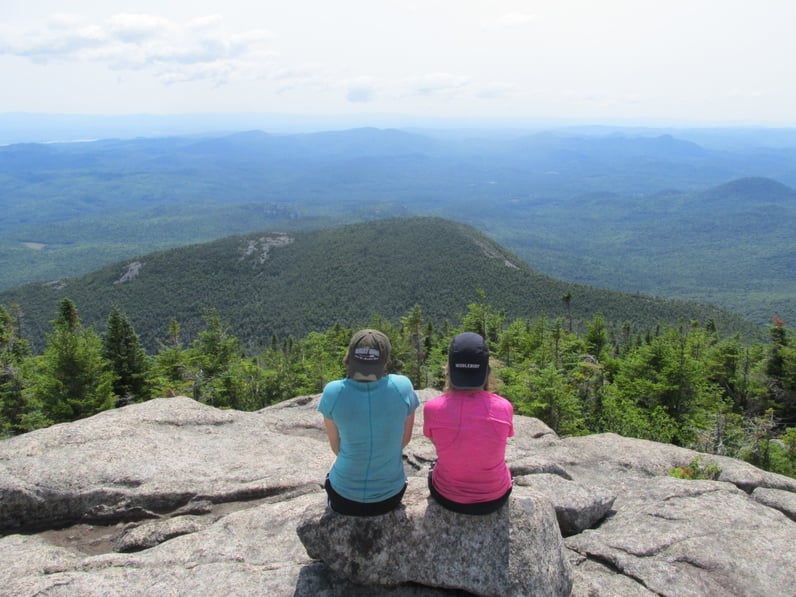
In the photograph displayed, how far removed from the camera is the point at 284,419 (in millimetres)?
15359

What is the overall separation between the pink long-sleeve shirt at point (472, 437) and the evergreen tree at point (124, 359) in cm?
3236

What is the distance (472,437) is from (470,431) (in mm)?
97

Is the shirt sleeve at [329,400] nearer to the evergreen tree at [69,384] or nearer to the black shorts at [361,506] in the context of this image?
the black shorts at [361,506]

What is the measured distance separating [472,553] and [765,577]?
517 cm

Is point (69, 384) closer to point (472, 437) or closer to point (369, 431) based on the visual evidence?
point (369, 431)

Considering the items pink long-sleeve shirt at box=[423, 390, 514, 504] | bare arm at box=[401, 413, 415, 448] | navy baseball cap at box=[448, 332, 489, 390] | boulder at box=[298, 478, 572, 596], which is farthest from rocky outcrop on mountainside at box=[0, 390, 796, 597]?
navy baseball cap at box=[448, 332, 489, 390]

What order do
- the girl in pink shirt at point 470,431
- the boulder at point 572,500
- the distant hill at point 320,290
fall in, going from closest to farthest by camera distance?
1. the girl in pink shirt at point 470,431
2. the boulder at point 572,500
3. the distant hill at point 320,290

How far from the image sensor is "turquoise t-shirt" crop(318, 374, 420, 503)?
22.1 ft

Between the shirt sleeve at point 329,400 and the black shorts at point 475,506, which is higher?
the shirt sleeve at point 329,400

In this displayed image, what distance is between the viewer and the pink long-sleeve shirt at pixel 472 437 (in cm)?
687

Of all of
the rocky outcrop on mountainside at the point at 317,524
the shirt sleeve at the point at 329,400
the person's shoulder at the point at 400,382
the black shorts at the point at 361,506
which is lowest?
the rocky outcrop on mountainside at the point at 317,524

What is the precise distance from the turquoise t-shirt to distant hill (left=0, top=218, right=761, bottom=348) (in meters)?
111

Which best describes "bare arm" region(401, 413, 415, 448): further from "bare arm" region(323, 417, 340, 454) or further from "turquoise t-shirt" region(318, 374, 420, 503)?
"bare arm" region(323, 417, 340, 454)

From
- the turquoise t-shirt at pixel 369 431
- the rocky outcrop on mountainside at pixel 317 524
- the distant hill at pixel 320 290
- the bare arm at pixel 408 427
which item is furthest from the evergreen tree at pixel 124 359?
the distant hill at pixel 320 290
